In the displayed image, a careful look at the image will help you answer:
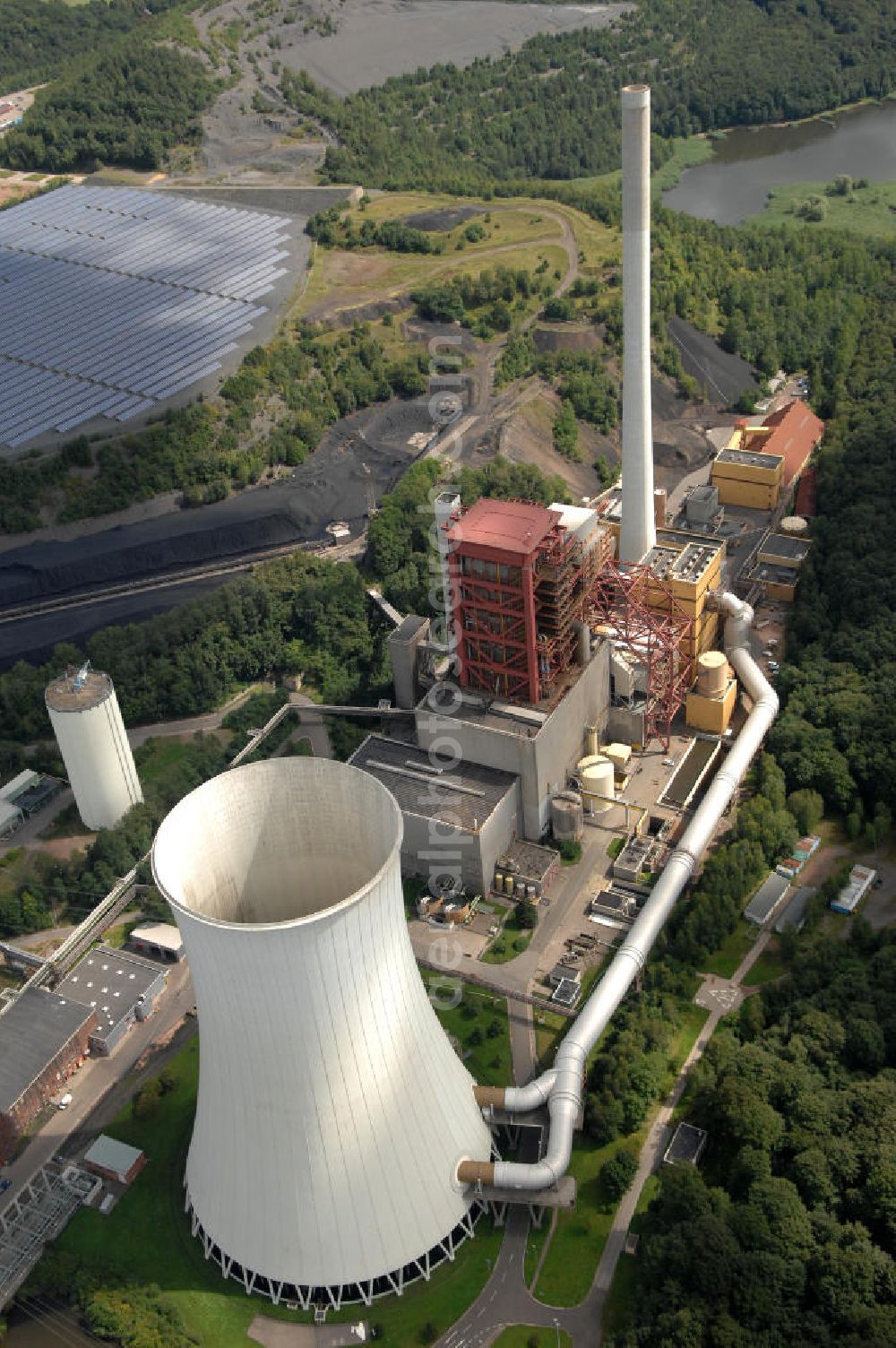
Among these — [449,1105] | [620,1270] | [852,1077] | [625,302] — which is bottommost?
[620,1270]

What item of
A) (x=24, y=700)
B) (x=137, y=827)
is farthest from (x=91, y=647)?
(x=137, y=827)

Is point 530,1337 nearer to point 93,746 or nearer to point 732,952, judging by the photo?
point 732,952

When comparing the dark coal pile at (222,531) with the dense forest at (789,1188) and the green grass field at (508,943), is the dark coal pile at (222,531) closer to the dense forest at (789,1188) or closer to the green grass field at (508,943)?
the green grass field at (508,943)

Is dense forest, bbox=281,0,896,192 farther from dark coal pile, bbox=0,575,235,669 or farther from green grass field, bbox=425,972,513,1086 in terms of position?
green grass field, bbox=425,972,513,1086

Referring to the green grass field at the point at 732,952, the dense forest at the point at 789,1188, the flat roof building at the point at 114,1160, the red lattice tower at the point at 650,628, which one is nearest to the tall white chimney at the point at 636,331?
the red lattice tower at the point at 650,628

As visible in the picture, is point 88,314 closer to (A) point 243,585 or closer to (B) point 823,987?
(A) point 243,585

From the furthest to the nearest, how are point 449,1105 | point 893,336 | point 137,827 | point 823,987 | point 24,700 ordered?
point 893,336
point 24,700
point 137,827
point 823,987
point 449,1105

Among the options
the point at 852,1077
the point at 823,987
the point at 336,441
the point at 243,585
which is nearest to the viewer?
the point at 852,1077
